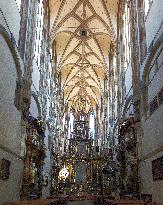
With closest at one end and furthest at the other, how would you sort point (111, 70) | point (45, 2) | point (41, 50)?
point (41, 50), point (45, 2), point (111, 70)

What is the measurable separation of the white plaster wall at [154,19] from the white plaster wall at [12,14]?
6362mm

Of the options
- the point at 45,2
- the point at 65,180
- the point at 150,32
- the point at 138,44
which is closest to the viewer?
the point at 150,32

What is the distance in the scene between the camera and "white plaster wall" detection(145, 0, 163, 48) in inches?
513

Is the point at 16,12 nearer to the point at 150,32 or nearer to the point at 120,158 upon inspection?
the point at 150,32

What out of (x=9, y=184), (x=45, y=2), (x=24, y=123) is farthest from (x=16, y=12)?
(x=45, y=2)

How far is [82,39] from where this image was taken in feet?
101

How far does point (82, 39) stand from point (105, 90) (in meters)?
7.42

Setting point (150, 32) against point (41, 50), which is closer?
point (150, 32)

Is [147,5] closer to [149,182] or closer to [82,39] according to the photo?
[149,182]

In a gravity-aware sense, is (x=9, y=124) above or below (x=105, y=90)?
below

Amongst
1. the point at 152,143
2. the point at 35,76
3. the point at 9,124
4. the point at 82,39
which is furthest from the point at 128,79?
the point at 82,39

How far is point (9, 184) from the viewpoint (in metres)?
13.2

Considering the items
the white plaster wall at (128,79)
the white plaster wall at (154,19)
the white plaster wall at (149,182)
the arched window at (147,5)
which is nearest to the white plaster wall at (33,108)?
the white plaster wall at (128,79)

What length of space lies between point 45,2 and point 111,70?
31.3 ft
